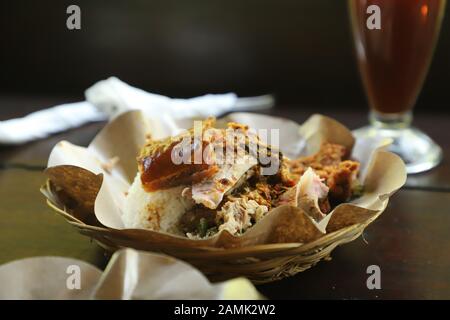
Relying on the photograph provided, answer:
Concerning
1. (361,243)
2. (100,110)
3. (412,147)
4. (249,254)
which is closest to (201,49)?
(100,110)

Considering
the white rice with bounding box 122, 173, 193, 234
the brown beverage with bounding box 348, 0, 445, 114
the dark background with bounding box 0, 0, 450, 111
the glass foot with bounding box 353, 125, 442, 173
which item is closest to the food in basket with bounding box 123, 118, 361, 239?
the white rice with bounding box 122, 173, 193, 234

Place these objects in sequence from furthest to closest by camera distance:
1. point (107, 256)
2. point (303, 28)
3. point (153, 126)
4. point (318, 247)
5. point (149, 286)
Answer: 1. point (303, 28)
2. point (153, 126)
3. point (107, 256)
4. point (318, 247)
5. point (149, 286)

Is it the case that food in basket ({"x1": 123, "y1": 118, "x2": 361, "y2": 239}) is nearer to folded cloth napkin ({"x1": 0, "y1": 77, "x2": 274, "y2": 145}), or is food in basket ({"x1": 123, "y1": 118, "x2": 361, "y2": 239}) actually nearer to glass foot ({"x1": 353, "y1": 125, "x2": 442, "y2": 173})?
glass foot ({"x1": 353, "y1": 125, "x2": 442, "y2": 173})

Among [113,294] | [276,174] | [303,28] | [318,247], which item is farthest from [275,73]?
[113,294]

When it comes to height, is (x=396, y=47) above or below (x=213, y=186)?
above

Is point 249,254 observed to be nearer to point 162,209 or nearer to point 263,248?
point 263,248

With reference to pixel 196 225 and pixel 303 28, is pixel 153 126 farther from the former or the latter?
pixel 303 28

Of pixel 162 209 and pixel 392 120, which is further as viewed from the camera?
pixel 392 120

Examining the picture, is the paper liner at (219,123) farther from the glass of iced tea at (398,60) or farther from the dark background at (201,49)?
the dark background at (201,49)
